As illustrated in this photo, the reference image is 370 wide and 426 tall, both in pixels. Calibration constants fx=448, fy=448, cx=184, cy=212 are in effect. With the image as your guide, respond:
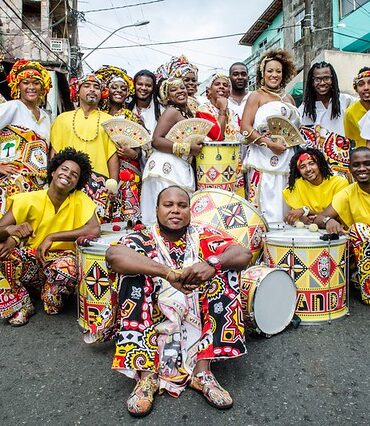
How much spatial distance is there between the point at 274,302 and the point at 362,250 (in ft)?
3.22

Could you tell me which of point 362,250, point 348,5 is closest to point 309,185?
point 362,250

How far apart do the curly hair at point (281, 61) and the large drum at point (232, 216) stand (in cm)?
188

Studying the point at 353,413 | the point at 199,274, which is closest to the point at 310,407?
the point at 353,413

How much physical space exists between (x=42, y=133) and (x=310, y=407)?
335 centimetres

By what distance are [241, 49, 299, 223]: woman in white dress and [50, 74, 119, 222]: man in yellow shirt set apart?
1361 mm

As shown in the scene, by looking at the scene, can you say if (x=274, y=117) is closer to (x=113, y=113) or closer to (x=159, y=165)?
(x=159, y=165)

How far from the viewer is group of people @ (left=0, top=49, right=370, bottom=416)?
7.98ft

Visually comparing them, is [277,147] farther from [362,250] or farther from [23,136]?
[23,136]

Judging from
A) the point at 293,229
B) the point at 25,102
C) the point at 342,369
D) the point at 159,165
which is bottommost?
the point at 342,369

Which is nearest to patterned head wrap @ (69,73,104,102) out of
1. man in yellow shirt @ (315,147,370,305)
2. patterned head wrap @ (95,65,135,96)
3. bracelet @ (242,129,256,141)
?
patterned head wrap @ (95,65,135,96)

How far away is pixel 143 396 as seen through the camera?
89.3 inches

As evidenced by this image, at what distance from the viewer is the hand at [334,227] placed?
3.50 m

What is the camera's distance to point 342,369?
8.80 feet

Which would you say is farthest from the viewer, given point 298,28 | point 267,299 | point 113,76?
point 298,28
